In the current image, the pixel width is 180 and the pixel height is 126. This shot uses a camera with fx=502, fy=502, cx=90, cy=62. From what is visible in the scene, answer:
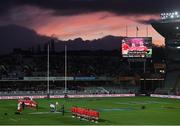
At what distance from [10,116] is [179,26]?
55817mm

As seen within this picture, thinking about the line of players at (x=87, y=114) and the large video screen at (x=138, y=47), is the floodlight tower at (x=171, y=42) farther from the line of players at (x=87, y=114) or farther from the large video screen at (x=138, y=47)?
the line of players at (x=87, y=114)

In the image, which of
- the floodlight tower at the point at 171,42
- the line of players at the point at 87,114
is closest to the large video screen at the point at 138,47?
the floodlight tower at the point at 171,42

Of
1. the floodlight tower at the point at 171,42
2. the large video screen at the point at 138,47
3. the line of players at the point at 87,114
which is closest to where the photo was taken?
the line of players at the point at 87,114

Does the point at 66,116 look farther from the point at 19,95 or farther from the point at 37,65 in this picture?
the point at 37,65

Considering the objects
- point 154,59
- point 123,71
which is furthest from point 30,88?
point 154,59

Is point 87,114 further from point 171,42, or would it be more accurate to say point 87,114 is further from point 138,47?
point 171,42

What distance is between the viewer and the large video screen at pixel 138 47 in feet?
337

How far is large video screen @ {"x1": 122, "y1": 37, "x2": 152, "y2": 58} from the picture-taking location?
102750 millimetres

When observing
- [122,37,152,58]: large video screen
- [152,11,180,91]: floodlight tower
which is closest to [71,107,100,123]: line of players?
[122,37,152,58]: large video screen

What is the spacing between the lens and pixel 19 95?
102 metres

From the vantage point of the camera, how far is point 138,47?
10300 cm

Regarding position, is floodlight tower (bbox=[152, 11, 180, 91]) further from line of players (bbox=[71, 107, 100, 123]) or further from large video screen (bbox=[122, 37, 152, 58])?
line of players (bbox=[71, 107, 100, 123])

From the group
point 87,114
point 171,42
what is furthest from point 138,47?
point 87,114

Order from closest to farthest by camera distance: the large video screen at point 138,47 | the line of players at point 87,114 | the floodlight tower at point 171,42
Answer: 1. the line of players at point 87,114
2. the floodlight tower at point 171,42
3. the large video screen at point 138,47
